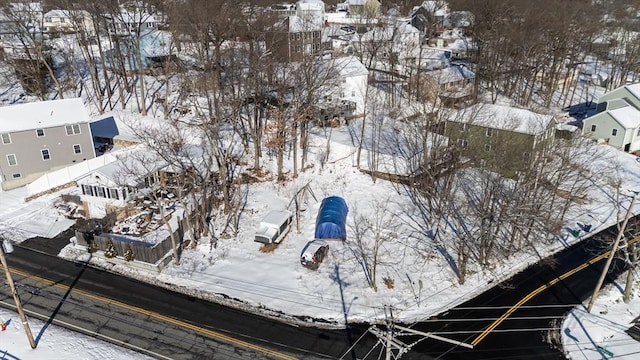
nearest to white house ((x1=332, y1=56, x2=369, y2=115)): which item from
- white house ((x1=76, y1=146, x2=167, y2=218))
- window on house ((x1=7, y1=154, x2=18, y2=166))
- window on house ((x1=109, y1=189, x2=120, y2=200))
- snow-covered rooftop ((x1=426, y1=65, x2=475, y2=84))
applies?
snow-covered rooftop ((x1=426, y1=65, x2=475, y2=84))

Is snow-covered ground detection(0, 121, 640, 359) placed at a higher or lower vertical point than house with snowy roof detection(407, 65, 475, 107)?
lower

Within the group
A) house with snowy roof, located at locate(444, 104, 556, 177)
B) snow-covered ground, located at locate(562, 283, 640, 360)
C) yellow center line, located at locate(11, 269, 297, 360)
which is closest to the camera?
snow-covered ground, located at locate(562, 283, 640, 360)

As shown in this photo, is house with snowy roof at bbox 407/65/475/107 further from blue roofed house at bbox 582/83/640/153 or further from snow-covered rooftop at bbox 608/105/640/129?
snow-covered rooftop at bbox 608/105/640/129

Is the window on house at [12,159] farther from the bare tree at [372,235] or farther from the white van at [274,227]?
the bare tree at [372,235]

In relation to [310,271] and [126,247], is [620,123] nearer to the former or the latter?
[310,271]

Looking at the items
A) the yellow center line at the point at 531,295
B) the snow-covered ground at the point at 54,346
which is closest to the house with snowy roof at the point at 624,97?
the yellow center line at the point at 531,295

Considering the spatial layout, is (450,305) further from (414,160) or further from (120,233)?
(120,233)
